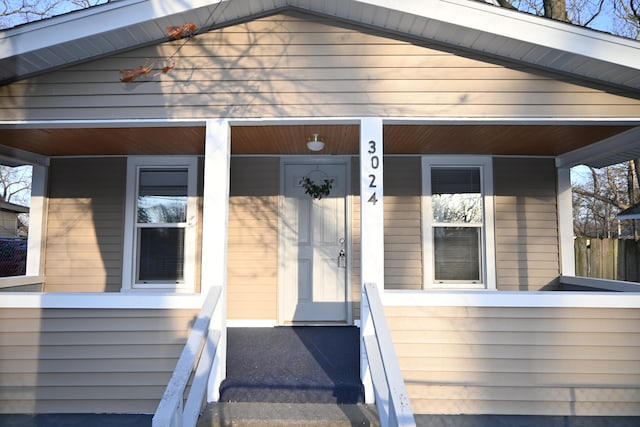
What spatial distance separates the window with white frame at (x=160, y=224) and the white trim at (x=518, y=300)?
276 centimetres

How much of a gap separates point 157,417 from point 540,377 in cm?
275

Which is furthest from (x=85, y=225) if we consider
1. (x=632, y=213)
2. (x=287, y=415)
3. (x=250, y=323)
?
(x=632, y=213)

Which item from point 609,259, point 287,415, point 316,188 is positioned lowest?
point 287,415

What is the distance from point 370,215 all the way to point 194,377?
1.69 meters

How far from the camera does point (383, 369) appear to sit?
103 inches

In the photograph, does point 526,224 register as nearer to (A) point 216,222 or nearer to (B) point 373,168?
(B) point 373,168

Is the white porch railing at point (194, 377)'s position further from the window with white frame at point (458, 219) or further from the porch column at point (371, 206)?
the window with white frame at point (458, 219)

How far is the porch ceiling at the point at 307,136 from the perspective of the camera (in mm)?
3580

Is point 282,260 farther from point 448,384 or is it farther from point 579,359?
point 579,359

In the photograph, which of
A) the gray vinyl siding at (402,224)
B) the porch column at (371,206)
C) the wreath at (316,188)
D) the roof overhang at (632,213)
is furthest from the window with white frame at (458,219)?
the roof overhang at (632,213)

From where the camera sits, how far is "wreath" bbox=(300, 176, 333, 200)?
4.88 metres

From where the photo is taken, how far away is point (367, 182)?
3184mm

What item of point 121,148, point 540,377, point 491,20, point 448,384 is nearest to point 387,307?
point 448,384

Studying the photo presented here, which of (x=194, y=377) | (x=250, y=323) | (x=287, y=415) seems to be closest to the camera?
(x=194, y=377)
